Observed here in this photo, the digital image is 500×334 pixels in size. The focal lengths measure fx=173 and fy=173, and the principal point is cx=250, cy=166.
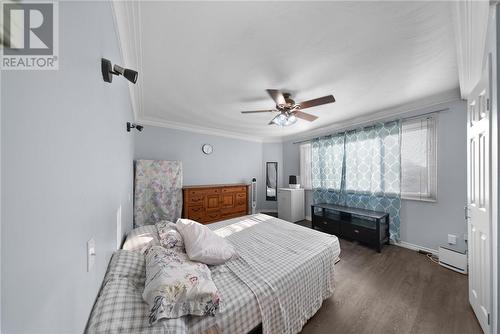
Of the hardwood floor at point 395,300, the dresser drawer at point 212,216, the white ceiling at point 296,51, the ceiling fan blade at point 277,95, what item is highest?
the white ceiling at point 296,51

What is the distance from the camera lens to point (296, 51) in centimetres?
161

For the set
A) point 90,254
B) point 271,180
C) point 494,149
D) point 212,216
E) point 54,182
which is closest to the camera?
point 54,182

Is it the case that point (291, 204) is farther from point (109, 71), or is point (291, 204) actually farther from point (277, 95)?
point (109, 71)

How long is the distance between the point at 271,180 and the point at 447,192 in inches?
144

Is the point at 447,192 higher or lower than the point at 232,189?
higher

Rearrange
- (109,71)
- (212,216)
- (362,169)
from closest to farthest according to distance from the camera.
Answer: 1. (109,71)
2. (362,169)
3. (212,216)

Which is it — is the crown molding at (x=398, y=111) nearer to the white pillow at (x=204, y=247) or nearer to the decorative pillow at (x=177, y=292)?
the white pillow at (x=204, y=247)

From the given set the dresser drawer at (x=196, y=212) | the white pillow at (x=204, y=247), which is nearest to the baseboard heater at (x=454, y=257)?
the white pillow at (x=204, y=247)

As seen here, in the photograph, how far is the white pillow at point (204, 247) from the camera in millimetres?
1438

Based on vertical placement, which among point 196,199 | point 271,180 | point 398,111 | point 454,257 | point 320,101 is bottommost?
point 454,257

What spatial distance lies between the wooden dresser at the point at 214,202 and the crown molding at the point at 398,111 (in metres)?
2.55

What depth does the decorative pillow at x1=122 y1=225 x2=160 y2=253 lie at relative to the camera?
1.66 metres

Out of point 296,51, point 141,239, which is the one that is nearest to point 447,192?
point 296,51

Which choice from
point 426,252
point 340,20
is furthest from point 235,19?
point 426,252
